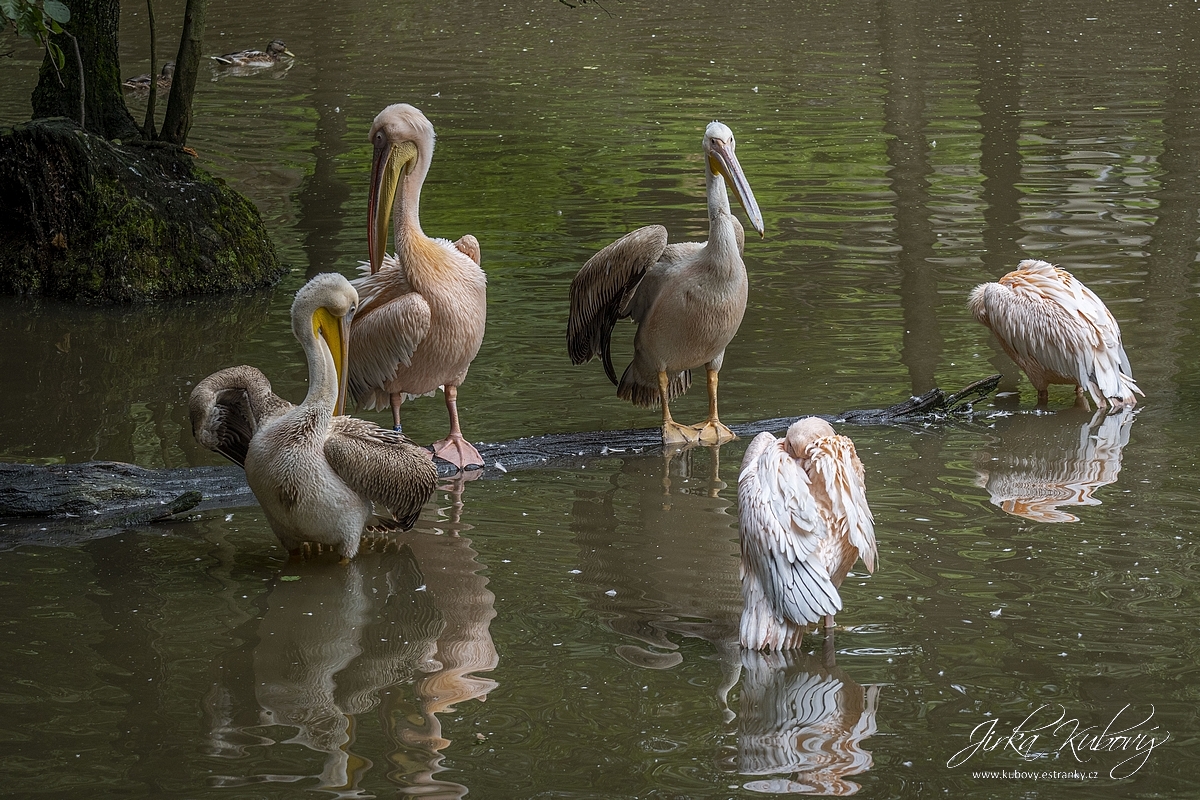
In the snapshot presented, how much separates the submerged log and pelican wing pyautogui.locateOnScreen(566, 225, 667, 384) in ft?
11.5

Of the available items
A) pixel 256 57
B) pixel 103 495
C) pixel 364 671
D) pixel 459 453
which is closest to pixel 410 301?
pixel 459 453

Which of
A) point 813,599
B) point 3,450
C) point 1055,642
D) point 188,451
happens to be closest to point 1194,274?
point 1055,642

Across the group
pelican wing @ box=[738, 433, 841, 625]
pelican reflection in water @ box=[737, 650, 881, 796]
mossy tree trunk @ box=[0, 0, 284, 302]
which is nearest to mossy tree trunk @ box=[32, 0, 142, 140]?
mossy tree trunk @ box=[0, 0, 284, 302]

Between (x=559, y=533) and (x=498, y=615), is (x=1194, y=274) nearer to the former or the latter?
(x=559, y=533)

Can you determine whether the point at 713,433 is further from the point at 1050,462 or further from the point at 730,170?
the point at 1050,462

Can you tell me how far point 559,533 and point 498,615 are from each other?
2.76 ft

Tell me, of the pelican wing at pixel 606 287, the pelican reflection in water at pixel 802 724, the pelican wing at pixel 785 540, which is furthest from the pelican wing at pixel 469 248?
the pelican reflection in water at pixel 802 724

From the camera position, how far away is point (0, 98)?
1581cm

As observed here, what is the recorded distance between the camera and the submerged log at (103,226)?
30.1 feet

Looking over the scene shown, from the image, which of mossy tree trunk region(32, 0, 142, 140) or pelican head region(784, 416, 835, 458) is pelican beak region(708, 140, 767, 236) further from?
mossy tree trunk region(32, 0, 142, 140)

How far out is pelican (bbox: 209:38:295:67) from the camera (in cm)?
1805

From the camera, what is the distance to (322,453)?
195 inches

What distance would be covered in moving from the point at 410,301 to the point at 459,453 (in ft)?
2.56
